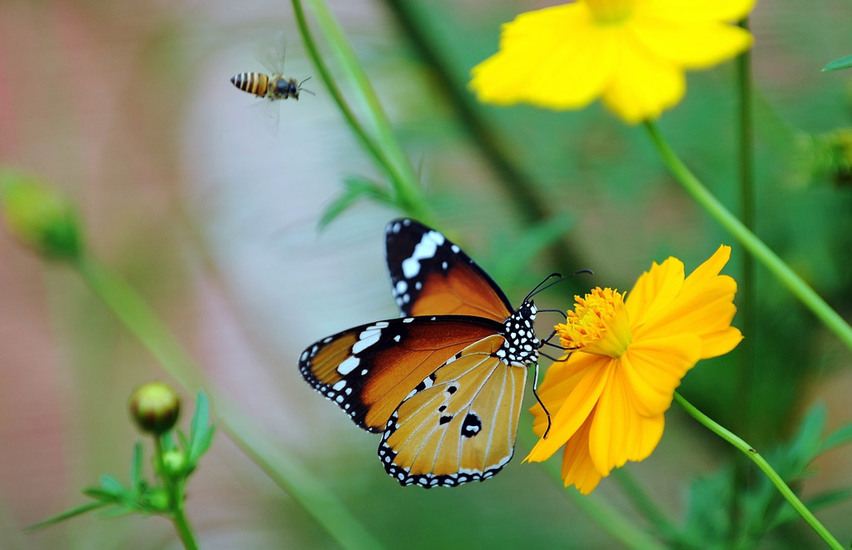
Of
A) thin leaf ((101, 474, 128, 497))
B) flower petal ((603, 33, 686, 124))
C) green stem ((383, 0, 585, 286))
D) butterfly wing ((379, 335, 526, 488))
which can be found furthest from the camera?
green stem ((383, 0, 585, 286))

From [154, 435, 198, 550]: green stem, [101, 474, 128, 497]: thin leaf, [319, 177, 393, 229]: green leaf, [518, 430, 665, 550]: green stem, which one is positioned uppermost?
[319, 177, 393, 229]: green leaf

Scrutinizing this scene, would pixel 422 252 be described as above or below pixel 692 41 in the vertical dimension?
above

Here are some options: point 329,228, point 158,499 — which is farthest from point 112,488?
point 329,228

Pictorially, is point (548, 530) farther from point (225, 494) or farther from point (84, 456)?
point (225, 494)

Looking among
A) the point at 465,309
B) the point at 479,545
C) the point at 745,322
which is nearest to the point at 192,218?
the point at 479,545

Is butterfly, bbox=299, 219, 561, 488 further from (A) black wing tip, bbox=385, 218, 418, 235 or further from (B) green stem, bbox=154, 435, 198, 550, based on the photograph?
(B) green stem, bbox=154, 435, 198, 550

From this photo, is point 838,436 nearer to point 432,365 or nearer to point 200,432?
point 432,365

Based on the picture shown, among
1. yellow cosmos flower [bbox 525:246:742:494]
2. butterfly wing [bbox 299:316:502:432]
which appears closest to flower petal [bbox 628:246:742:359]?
yellow cosmos flower [bbox 525:246:742:494]

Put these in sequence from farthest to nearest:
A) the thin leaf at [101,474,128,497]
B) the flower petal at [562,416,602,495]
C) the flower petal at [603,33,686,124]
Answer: the thin leaf at [101,474,128,497]
the flower petal at [562,416,602,495]
the flower petal at [603,33,686,124]

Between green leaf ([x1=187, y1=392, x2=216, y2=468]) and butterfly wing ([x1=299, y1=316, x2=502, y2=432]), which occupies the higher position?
green leaf ([x1=187, y1=392, x2=216, y2=468])
